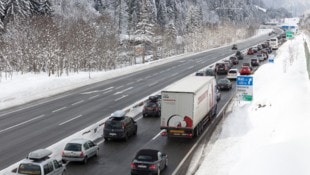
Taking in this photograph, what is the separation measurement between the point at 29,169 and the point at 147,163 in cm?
549

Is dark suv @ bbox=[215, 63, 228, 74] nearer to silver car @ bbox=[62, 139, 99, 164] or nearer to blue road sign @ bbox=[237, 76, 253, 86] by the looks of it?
blue road sign @ bbox=[237, 76, 253, 86]

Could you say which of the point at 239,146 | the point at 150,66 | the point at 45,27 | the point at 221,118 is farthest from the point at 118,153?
the point at 45,27

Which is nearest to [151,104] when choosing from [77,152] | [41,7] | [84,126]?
[84,126]

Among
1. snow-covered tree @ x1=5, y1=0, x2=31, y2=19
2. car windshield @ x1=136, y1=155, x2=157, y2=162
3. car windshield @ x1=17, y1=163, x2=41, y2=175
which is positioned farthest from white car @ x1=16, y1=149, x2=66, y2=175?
snow-covered tree @ x1=5, y1=0, x2=31, y2=19

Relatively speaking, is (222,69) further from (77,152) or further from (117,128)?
(77,152)

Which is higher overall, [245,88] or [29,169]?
[245,88]

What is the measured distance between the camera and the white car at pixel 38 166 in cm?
1895

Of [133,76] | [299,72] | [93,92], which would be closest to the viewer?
[93,92]

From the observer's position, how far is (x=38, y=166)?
1898cm

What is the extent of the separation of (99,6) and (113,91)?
149 m

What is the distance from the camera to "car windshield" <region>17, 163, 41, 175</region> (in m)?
18.9

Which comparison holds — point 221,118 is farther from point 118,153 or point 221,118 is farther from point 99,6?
point 99,6

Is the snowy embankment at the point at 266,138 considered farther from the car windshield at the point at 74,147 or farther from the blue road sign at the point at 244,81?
the car windshield at the point at 74,147

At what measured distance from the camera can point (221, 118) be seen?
36594 mm
